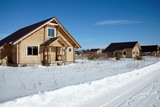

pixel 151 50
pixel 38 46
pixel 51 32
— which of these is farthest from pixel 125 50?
pixel 38 46

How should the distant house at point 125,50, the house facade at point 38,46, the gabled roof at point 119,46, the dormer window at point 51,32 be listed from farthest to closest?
the gabled roof at point 119,46, the distant house at point 125,50, the dormer window at point 51,32, the house facade at point 38,46

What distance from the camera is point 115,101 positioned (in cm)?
502

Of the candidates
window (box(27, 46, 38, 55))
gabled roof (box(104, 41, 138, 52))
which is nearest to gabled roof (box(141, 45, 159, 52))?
gabled roof (box(104, 41, 138, 52))

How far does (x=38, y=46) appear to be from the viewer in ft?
58.3

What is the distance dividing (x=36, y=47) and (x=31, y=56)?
4.43 ft

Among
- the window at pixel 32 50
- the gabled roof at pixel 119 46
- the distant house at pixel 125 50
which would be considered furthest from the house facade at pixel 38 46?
the gabled roof at pixel 119 46

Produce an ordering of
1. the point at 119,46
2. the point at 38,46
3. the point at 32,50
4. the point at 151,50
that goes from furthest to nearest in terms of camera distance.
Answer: the point at 151,50
the point at 119,46
the point at 38,46
the point at 32,50

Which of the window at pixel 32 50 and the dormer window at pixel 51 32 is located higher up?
the dormer window at pixel 51 32

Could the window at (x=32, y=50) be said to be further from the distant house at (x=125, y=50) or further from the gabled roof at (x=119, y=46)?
the gabled roof at (x=119, y=46)

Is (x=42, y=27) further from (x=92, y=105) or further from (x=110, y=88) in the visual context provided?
(x=92, y=105)

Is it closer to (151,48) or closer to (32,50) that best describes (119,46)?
(151,48)

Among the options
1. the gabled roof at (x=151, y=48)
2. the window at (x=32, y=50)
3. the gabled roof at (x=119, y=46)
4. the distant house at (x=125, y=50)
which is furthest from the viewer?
the gabled roof at (x=151, y=48)

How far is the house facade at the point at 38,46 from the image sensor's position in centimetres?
1650

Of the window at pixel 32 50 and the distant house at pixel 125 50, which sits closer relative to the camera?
the window at pixel 32 50
